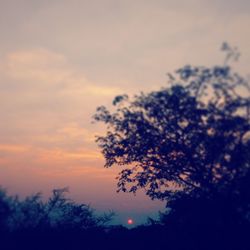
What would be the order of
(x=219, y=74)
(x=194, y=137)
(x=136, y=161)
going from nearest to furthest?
(x=219, y=74)
(x=194, y=137)
(x=136, y=161)

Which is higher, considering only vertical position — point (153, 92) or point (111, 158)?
point (153, 92)

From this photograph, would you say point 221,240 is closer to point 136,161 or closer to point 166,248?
point 166,248

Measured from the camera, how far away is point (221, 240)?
2705 cm

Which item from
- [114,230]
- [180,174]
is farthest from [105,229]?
[180,174]

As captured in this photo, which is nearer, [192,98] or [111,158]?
[192,98]

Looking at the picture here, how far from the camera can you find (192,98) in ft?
77.3

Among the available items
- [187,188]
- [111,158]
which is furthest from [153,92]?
[187,188]

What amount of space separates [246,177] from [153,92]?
8.30 meters

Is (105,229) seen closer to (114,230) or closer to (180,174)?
(114,230)

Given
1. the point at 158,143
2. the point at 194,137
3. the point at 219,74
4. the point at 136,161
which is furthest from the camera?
the point at 136,161

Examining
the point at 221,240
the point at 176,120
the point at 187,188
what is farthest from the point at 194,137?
the point at 221,240

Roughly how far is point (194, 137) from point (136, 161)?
18.4ft

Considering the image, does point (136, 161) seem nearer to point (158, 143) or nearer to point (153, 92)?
point (158, 143)

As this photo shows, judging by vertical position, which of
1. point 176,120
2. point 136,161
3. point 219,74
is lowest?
point 136,161
